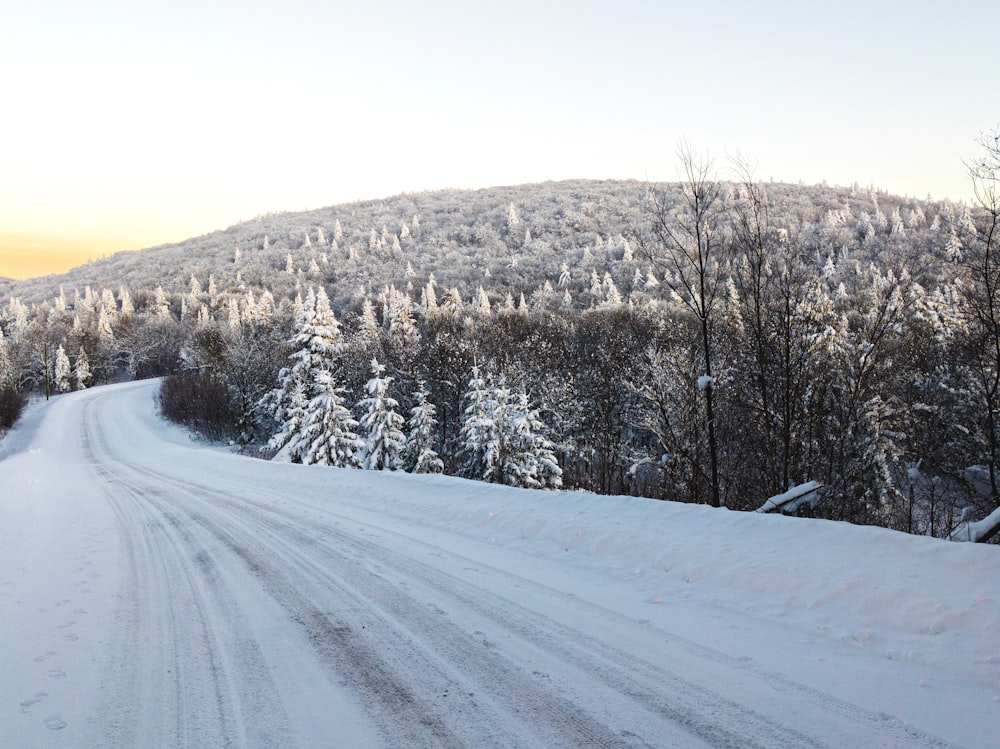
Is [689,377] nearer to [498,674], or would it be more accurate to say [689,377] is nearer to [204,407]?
[498,674]

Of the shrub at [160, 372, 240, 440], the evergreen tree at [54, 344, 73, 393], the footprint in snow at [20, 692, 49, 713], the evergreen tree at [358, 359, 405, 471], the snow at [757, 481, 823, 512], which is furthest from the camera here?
the evergreen tree at [54, 344, 73, 393]

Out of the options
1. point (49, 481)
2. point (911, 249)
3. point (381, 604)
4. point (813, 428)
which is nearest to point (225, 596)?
point (381, 604)

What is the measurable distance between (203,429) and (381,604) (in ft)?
155

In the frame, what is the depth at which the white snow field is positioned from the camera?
335 centimetres

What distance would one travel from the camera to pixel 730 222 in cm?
1069

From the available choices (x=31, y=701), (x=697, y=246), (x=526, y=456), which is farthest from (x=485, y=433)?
(x=31, y=701)

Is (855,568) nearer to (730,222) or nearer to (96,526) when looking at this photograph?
(730,222)

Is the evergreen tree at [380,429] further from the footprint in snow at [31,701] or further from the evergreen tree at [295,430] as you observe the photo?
the footprint in snow at [31,701]

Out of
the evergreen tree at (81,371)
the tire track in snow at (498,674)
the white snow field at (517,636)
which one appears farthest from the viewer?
the evergreen tree at (81,371)

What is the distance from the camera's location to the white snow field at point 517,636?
3346 millimetres

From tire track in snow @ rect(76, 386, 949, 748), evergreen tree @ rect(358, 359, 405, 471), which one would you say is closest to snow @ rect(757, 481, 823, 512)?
tire track in snow @ rect(76, 386, 949, 748)

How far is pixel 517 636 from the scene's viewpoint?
4652 mm

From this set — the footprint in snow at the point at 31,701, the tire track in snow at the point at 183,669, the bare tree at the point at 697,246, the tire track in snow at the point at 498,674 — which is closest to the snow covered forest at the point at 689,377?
the bare tree at the point at 697,246

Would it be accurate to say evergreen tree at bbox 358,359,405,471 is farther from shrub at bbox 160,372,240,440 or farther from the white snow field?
shrub at bbox 160,372,240,440
